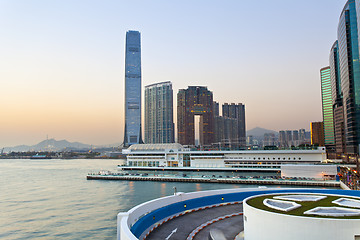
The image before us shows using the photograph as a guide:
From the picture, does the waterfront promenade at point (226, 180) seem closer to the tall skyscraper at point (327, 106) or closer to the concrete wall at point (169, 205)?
the concrete wall at point (169, 205)

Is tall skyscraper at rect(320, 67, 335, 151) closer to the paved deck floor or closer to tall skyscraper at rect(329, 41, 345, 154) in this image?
tall skyscraper at rect(329, 41, 345, 154)

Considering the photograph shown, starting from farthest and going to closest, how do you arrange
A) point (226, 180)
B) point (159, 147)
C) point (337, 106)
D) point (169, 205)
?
point (337, 106) → point (159, 147) → point (226, 180) → point (169, 205)

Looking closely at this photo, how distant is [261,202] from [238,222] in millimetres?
3294

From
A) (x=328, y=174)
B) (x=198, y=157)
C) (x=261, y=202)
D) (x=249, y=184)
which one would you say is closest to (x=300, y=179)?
(x=328, y=174)

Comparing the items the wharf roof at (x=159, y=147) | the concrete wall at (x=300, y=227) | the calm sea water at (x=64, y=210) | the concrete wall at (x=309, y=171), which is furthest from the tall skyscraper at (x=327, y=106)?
the concrete wall at (x=300, y=227)

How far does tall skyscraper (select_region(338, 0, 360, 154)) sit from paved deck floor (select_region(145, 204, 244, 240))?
78.2 metres

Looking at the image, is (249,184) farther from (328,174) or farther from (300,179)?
(328,174)

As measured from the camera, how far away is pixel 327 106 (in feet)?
492

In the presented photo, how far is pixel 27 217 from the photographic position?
99.7 feet

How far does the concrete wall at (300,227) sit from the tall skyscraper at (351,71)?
8211 cm

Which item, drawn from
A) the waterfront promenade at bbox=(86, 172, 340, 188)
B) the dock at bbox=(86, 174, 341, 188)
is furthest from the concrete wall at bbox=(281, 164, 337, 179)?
the dock at bbox=(86, 174, 341, 188)

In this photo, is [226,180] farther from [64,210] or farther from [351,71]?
[351,71]

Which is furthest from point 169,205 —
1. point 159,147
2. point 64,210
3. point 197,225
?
point 159,147

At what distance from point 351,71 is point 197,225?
8807cm
